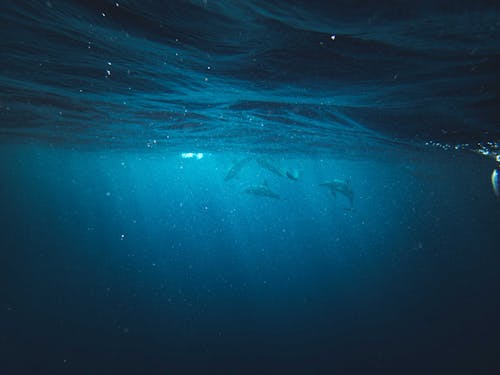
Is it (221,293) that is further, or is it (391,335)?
(221,293)

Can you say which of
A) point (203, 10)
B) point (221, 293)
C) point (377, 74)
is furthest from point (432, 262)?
point (203, 10)

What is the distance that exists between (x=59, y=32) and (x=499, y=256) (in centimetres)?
4044

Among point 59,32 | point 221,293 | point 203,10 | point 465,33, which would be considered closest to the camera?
point 203,10

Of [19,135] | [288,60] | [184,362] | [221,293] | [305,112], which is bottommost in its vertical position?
[221,293]

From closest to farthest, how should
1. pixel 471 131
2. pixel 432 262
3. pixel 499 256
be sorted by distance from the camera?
pixel 471 131
pixel 432 262
pixel 499 256

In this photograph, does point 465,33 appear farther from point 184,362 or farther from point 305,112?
point 184,362

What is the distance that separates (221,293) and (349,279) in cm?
1071

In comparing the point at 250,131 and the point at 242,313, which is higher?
the point at 250,131

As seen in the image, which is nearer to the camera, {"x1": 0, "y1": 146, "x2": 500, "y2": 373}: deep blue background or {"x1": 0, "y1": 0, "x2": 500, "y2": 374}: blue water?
{"x1": 0, "y1": 0, "x2": 500, "y2": 374}: blue water

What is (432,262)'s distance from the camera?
3188 centimetres

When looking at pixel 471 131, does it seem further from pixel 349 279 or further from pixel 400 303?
pixel 349 279

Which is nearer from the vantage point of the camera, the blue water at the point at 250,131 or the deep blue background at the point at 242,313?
the blue water at the point at 250,131

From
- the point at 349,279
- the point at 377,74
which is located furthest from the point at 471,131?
the point at 349,279

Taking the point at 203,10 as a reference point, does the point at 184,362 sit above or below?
below
